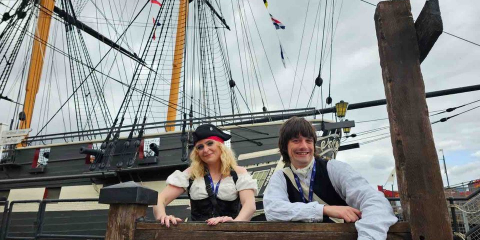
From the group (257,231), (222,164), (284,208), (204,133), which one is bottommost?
(257,231)

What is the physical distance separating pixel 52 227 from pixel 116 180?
2.15 meters

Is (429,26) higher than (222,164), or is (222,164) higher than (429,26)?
(429,26)

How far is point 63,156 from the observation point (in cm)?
874

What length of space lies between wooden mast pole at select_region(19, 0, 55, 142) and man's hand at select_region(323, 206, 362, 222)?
14228mm

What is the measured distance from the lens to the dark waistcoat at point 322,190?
1645 millimetres

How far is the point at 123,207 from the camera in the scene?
1.76 meters

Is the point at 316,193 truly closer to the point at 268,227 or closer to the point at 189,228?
the point at 268,227

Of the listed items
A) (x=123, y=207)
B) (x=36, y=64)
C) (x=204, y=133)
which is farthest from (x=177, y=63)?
(x=123, y=207)

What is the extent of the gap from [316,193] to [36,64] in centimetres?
1573

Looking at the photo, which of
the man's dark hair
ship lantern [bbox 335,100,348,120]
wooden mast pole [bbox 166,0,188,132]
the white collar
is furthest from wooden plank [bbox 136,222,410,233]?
wooden mast pole [bbox 166,0,188,132]

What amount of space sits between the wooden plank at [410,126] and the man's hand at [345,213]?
23 centimetres

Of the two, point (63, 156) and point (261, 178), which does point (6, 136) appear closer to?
point (63, 156)

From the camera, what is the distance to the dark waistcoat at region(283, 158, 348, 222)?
1645 millimetres

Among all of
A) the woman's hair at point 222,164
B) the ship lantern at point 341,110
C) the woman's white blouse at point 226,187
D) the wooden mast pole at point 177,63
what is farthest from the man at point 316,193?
the wooden mast pole at point 177,63
